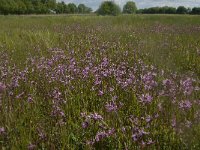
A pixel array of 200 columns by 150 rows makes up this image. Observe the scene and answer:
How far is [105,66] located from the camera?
4.50 metres

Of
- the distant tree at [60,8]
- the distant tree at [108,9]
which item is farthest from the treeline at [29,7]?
the distant tree at [108,9]

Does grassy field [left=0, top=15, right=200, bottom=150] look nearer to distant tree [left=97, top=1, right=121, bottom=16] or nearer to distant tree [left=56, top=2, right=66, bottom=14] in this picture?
distant tree [left=97, top=1, right=121, bottom=16]

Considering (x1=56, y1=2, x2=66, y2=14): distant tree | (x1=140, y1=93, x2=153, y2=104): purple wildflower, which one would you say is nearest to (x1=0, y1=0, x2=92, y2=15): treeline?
(x1=56, y1=2, x2=66, y2=14): distant tree

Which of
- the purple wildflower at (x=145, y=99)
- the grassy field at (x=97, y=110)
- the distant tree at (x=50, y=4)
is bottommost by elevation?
the grassy field at (x=97, y=110)

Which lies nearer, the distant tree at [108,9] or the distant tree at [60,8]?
the distant tree at [108,9]

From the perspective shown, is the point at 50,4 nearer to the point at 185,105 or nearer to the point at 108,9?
the point at 108,9

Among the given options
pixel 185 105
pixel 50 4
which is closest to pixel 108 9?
pixel 50 4

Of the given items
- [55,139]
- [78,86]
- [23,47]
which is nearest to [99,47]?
[23,47]

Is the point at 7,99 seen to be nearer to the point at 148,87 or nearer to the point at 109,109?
the point at 109,109

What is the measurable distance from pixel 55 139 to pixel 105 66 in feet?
6.19

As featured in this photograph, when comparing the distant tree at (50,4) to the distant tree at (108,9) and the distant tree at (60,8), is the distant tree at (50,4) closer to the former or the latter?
the distant tree at (60,8)

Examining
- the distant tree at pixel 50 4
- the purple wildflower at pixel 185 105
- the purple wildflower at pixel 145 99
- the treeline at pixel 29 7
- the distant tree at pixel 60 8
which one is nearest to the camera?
the purple wildflower at pixel 185 105

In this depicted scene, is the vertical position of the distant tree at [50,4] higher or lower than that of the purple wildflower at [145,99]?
higher

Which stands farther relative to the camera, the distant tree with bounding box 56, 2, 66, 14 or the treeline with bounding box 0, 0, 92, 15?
the distant tree with bounding box 56, 2, 66, 14
